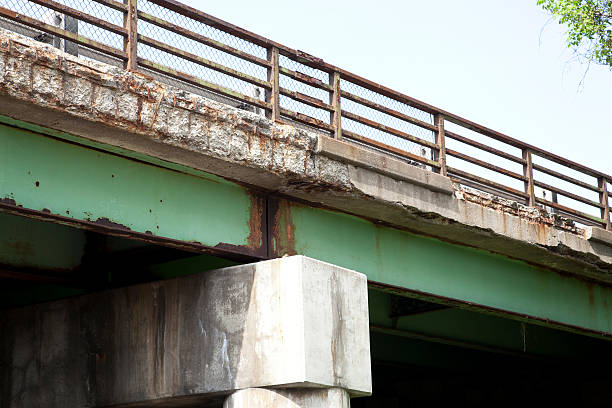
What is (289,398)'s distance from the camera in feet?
29.5

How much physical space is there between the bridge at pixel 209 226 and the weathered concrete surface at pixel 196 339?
0.02 meters

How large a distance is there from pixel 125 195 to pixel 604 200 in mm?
9329

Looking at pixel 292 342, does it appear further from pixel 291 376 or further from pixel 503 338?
pixel 503 338

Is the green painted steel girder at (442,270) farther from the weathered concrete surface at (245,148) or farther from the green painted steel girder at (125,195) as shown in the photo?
the green painted steel girder at (125,195)

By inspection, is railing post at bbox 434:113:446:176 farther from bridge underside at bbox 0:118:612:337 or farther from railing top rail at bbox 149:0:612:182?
bridge underside at bbox 0:118:612:337

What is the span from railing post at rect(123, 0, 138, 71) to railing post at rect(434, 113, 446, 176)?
4754 millimetres

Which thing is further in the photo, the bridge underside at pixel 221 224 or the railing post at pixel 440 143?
the railing post at pixel 440 143

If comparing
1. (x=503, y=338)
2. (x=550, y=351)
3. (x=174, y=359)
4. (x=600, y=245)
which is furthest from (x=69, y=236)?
(x=550, y=351)

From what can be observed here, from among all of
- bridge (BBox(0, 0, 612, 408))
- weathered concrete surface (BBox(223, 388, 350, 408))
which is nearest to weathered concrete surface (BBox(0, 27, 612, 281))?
bridge (BBox(0, 0, 612, 408))

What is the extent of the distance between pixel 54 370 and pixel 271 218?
3.10 meters

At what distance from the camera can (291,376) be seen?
348 inches

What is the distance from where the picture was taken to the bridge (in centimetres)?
819

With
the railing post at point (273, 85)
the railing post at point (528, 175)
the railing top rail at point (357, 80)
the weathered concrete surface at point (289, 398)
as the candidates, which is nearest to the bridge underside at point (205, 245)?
the weathered concrete surface at point (289, 398)

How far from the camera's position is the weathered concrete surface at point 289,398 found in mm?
8977
